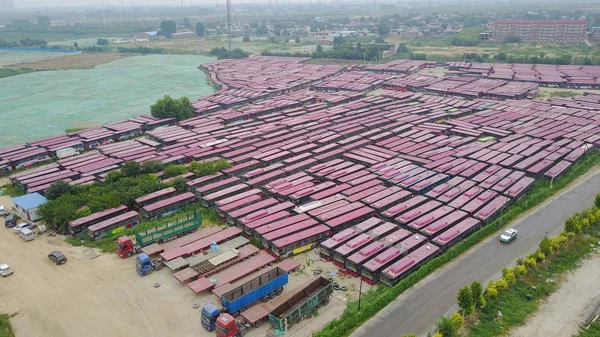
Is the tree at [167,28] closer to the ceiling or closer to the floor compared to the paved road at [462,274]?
closer to the ceiling

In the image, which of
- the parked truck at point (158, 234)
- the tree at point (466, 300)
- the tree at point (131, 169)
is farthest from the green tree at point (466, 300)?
the tree at point (131, 169)

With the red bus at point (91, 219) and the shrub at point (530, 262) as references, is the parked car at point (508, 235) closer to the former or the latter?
the shrub at point (530, 262)

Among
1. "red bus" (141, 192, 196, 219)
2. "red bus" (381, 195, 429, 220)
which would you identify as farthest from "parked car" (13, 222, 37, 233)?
"red bus" (381, 195, 429, 220)

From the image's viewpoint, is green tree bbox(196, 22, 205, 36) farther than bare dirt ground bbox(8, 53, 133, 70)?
Yes

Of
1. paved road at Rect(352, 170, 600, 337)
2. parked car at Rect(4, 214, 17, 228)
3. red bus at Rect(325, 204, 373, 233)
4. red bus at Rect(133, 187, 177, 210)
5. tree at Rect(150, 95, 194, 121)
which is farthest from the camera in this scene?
tree at Rect(150, 95, 194, 121)

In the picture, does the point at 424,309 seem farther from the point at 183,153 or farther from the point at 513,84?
the point at 513,84

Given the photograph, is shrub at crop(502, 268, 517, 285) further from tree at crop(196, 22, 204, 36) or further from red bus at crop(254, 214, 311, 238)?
tree at crop(196, 22, 204, 36)

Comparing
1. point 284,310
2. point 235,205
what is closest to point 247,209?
point 235,205
